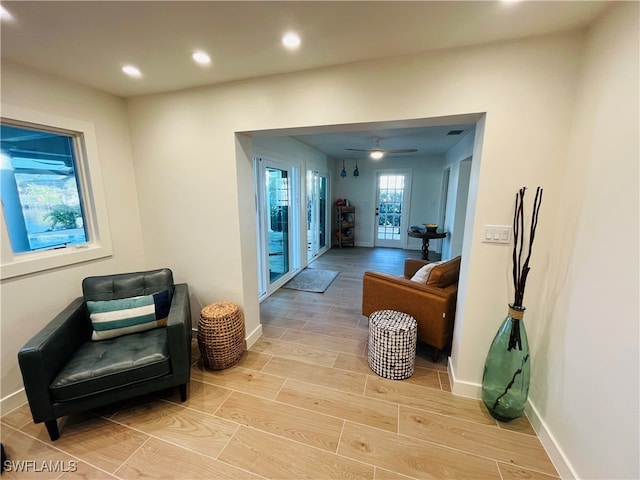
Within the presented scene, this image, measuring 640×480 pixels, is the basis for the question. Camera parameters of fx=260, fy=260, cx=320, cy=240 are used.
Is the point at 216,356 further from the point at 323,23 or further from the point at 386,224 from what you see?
the point at 386,224

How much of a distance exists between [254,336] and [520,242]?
2380mm

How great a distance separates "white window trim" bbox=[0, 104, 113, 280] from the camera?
1742 millimetres

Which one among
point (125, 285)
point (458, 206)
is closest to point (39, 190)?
point (125, 285)

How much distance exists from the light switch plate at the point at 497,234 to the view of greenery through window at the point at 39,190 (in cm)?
322

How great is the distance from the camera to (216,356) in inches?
86.5

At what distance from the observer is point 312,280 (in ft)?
14.7

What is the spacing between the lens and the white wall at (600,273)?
1068 millimetres

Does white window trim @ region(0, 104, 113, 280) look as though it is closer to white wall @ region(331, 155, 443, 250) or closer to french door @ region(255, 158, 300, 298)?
french door @ region(255, 158, 300, 298)

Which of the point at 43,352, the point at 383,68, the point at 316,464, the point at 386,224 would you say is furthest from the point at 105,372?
the point at 386,224

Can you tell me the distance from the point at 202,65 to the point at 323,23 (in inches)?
37.0

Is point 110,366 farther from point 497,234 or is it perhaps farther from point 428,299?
point 497,234

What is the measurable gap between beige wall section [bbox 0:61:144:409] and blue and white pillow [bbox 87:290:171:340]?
33cm

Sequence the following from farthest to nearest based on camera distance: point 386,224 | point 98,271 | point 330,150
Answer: point 386,224
point 330,150
point 98,271

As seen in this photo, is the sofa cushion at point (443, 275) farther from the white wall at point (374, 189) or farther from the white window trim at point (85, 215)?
the white wall at point (374, 189)
